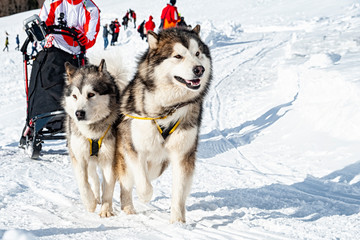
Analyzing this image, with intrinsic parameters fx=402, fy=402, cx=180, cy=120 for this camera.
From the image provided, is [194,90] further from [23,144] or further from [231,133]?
[231,133]

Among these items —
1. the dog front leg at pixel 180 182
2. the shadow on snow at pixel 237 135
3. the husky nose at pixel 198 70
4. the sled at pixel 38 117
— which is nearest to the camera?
the husky nose at pixel 198 70

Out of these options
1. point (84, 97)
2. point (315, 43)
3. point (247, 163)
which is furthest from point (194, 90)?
point (315, 43)

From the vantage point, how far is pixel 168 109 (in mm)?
2918

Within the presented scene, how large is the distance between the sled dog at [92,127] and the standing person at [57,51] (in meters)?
1.18

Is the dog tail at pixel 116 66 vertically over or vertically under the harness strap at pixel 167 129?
over

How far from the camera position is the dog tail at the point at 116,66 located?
3459 mm

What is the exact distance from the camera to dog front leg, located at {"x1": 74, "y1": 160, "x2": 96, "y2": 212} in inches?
124

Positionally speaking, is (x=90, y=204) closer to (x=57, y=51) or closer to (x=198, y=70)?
(x=198, y=70)

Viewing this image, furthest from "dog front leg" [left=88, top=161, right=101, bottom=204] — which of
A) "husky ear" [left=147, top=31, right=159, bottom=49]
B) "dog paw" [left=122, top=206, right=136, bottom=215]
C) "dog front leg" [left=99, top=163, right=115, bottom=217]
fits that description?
"husky ear" [left=147, top=31, right=159, bottom=49]

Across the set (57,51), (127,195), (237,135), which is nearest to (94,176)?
(127,195)

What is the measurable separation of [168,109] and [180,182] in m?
0.56

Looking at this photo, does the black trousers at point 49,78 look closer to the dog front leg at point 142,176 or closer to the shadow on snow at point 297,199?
the dog front leg at point 142,176

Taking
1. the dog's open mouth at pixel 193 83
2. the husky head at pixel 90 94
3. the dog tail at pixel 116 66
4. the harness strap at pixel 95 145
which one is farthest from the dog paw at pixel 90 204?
the dog's open mouth at pixel 193 83

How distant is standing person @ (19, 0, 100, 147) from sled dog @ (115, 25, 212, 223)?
159cm
